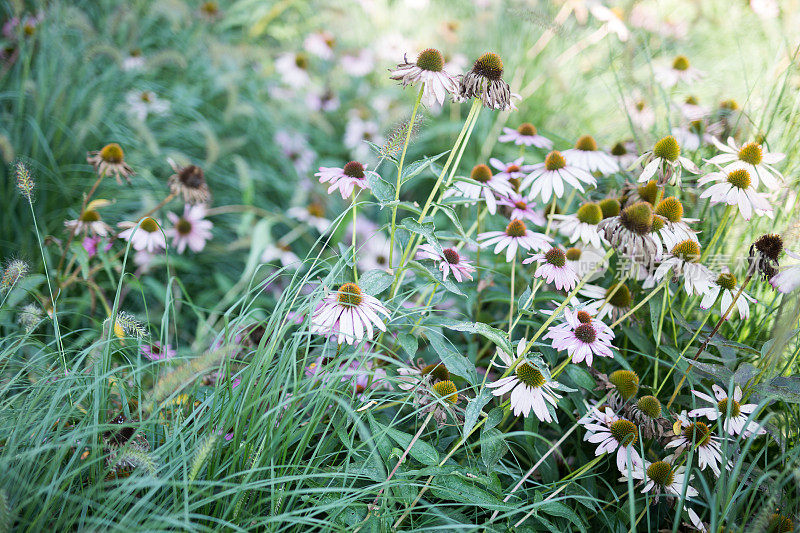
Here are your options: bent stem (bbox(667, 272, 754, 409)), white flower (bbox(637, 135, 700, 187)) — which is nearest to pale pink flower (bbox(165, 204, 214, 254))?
white flower (bbox(637, 135, 700, 187))

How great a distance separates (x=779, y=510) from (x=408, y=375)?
94 centimetres

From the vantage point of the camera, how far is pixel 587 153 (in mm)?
1801

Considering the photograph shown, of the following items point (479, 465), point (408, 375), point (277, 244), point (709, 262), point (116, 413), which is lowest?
point (277, 244)

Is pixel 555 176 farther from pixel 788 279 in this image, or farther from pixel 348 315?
pixel 348 315

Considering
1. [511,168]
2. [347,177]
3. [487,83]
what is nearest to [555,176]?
[511,168]

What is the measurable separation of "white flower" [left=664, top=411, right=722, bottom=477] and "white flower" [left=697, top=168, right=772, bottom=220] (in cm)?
54

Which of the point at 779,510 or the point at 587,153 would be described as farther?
the point at 587,153

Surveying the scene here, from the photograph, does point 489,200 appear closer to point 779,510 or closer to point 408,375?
point 408,375

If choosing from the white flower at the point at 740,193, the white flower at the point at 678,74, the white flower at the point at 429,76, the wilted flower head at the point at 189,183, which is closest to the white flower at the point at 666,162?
the white flower at the point at 740,193

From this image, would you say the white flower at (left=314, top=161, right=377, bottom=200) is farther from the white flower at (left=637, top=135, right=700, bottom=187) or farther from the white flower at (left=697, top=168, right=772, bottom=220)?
the white flower at (left=697, top=168, right=772, bottom=220)

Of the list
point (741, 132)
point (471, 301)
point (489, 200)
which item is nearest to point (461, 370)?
point (471, 301)

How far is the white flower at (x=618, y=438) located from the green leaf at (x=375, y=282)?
0.58m

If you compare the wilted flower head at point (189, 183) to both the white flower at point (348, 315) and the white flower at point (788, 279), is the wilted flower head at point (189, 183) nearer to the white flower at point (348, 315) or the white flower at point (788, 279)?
the white flower at point (348, 315)

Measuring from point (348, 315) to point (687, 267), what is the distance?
2.81 feet
